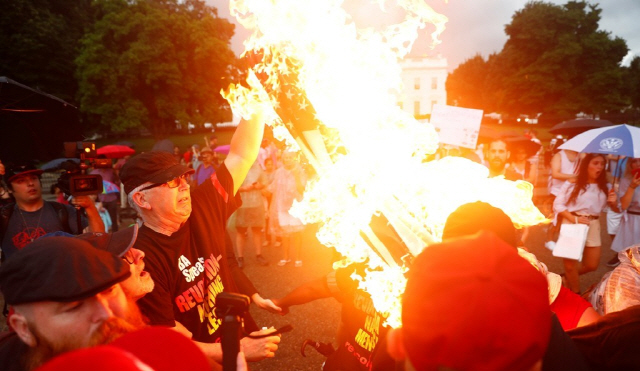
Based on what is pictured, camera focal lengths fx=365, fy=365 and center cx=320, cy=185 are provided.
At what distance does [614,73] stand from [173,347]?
58.0 m

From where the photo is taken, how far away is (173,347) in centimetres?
124

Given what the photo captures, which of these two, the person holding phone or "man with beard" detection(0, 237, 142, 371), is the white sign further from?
"man with beard" detection(0, 237, 142, 371)

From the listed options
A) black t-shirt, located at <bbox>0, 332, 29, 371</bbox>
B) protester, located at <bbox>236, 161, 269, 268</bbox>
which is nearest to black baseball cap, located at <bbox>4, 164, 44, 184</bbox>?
protester, located at <bbox>236, 161, 269, 268</bbox>

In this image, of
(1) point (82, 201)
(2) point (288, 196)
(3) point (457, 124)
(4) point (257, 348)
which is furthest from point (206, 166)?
(4) point (257, 348)

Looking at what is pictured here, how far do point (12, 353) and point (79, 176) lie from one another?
2.80 metres

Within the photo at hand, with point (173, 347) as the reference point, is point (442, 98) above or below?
above

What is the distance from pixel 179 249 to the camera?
253cm

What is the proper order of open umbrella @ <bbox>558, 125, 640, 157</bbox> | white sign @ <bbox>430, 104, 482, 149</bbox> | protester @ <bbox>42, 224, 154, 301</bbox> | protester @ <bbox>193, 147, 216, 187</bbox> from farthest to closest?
protester @ <bbox>193, 147, 216, 187</bbox> < white sign @ <bbox>430, 104, 482, 149</bbox> < open umbrella @ <bbox>558, 125, 640, 157</bbox> < protester @ <bbox>42, 224, 154, 301</bbox>

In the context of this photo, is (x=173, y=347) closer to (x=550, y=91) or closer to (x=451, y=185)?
(x=451, y=185)

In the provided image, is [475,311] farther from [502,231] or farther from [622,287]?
[622,287]

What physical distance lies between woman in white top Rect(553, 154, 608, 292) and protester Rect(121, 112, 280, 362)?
4705 millimetres

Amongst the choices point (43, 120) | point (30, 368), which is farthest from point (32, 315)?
point (43, 120)

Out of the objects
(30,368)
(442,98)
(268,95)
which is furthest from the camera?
(442,98)

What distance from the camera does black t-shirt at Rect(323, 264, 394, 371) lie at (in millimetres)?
2439
